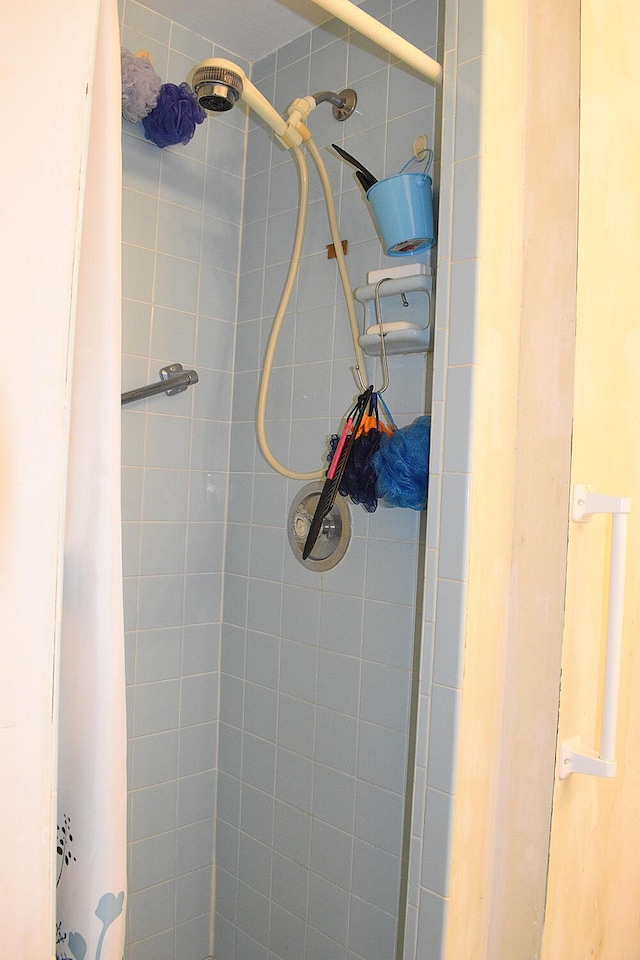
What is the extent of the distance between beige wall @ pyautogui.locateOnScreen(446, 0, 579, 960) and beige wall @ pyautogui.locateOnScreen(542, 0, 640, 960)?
3cm

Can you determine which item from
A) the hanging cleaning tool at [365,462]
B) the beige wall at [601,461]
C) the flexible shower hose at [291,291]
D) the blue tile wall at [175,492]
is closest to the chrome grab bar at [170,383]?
the blue tile wall at [175,492]

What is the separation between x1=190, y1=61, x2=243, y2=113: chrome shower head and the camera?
1205 mm

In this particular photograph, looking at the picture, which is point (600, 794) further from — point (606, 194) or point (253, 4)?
point (253, 4)

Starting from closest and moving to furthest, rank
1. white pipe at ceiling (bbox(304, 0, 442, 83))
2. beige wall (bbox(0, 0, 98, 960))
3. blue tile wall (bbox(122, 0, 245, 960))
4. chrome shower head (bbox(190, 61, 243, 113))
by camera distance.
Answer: beige wall (bbox(0, 0, 98, 960)), white pipe at ceiling (bbox(304, 0, 442, 83)), chrome shower head (bbox(190, 61, 243, 113)), blue tile wall (bbox(122, 0, 245, 960))

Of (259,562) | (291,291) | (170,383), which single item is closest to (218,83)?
(291,291)

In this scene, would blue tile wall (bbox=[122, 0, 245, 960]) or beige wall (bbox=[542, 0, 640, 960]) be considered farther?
blue tile wall (bbox=[122, 0, 245, 960])

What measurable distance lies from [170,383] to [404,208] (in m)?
0.67

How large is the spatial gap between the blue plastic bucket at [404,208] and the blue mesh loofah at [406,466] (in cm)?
35

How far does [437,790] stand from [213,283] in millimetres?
1339

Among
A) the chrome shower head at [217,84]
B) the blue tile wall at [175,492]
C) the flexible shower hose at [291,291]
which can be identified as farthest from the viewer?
the blue tile wall at [175,492]

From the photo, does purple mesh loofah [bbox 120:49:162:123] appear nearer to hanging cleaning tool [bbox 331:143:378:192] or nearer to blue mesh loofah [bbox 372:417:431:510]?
hanging cleaning tool [bbox 331:143:378:192]

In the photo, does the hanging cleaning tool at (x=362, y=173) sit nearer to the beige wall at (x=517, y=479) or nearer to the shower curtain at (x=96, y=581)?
the beige wall at (x=517, y=479)

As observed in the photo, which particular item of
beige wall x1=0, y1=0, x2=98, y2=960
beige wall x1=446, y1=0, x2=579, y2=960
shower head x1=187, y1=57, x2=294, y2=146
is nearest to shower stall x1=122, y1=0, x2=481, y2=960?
beige wall x1=446, y1=0, x2=579, y2=960

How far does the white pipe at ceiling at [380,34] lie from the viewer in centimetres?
95
